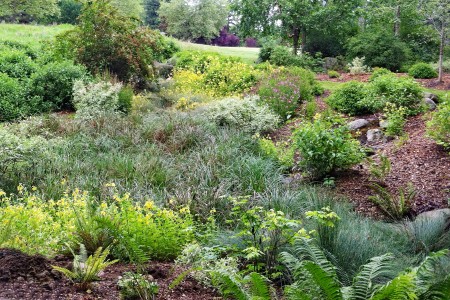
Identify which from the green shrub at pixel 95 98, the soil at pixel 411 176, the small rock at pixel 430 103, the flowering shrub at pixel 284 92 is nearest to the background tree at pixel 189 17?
the flowering shrub at pixel 284 92

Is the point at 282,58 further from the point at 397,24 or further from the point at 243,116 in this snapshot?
the point at 243,116

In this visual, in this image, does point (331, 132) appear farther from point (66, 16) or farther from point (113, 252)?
point (66, 16)

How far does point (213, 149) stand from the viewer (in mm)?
8000

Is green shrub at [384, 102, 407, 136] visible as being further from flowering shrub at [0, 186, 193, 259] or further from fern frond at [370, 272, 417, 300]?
fern frond at [370, 272, 417, 300]

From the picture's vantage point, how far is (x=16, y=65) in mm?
13781

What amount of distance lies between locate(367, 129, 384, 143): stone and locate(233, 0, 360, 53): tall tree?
1172cm

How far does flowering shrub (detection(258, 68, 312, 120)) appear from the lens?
37.8ft

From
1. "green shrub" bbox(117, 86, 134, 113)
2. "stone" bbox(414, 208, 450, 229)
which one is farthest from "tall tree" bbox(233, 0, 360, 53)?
"stone" bbox(414, 208, 450, 229)

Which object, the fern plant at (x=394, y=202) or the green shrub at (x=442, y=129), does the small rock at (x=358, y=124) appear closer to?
the green shrub at (x=442, y=129)

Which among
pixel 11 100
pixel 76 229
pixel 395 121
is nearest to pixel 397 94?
pixel 395 121

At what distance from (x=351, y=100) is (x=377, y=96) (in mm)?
637

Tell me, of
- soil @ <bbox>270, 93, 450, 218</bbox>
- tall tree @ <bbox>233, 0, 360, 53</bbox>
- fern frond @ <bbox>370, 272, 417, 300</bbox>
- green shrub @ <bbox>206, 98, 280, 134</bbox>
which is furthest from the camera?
tall tree @ <bbox>233, 0, 360, 53</bbox>

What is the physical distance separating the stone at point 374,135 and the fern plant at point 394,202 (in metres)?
2.86

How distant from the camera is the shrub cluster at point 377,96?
10297mm
